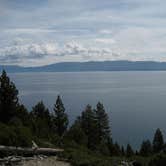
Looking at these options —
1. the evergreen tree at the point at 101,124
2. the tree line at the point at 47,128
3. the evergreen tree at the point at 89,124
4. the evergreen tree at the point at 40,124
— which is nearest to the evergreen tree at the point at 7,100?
the tree line at the point at 47,128

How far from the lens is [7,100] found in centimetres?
3925

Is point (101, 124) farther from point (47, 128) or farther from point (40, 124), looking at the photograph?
point (40, 124)

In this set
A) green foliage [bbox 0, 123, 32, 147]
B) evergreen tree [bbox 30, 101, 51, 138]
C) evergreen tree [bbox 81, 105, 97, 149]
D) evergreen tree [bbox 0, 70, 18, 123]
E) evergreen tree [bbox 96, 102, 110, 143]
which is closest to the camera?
green foliage [bbox 0, 123, 32, 147]

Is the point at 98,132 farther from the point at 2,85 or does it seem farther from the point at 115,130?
the point at 115,130

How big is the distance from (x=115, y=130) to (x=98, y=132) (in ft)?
97.6

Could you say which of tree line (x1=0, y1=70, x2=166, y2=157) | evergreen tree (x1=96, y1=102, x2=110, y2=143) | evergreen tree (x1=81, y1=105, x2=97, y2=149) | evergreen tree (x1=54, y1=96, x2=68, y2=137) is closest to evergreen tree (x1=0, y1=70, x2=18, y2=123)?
tree line (x1=0, y1=70, x2=166, y2=157)

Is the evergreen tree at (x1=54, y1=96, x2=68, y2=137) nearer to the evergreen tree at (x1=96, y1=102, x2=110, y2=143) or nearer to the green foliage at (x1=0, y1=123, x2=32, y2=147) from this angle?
the evergreen tree at (x1=96, y1=102, x2=110, y2=143)

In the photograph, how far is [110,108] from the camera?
113312 mm

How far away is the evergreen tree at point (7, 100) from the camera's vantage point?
1522 inches

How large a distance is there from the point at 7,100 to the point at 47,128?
6136 mm

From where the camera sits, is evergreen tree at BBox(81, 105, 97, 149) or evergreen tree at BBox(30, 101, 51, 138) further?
evergreen tree at BBox(81, 105, 97, 149)

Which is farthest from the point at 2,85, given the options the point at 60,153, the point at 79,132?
the point at 60,153

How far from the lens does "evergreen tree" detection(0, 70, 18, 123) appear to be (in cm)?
3866

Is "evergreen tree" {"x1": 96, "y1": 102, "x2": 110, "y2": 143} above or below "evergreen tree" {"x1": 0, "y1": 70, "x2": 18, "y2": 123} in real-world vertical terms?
below
